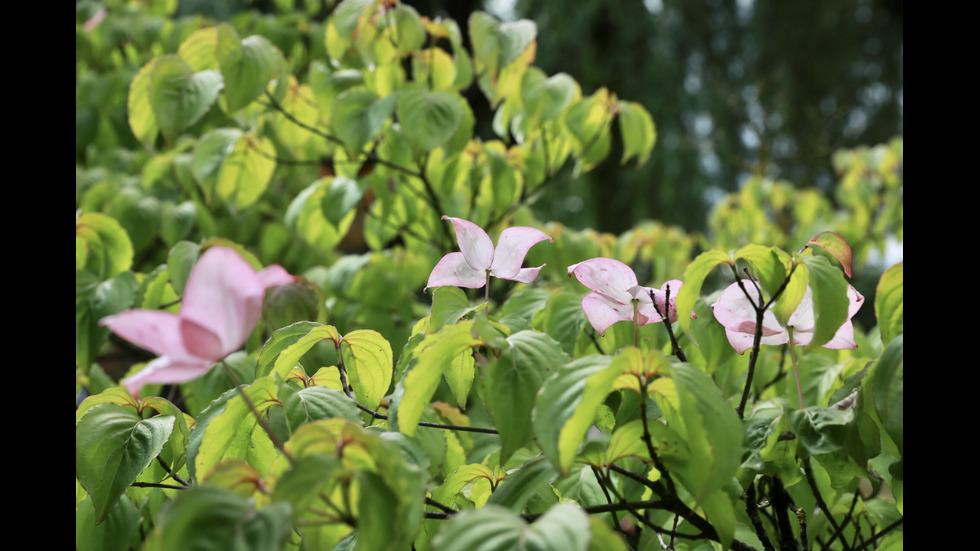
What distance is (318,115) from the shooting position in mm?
1297

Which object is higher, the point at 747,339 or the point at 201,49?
the point at 201,49

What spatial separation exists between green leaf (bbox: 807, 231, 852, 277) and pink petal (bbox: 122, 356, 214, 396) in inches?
17.1

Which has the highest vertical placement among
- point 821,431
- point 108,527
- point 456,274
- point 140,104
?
point 140,104

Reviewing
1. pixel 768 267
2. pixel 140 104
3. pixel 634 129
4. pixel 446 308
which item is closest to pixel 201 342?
pixel 446 308

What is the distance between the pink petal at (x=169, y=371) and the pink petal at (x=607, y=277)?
0.29 meters

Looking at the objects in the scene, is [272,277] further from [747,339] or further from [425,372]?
[747,339]

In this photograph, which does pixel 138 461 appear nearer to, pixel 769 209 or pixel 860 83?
pixel 769 209

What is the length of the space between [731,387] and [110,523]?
71 centimetres

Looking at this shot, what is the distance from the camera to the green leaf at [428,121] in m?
1.00

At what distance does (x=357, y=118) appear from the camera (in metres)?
1.06

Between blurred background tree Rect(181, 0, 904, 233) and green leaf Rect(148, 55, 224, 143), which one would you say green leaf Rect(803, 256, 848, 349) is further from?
blurred background tree Rect(181, 0, 904, 233)

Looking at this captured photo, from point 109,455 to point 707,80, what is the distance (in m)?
3.86

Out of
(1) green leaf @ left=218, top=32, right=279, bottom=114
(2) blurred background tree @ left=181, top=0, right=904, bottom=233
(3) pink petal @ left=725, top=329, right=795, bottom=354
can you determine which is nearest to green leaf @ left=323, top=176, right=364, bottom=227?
(1) green leaf @ left=218, top=32, right=279, bottom=114

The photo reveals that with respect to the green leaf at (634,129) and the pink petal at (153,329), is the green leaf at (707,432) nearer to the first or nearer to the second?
the pink petal at (153,329)
